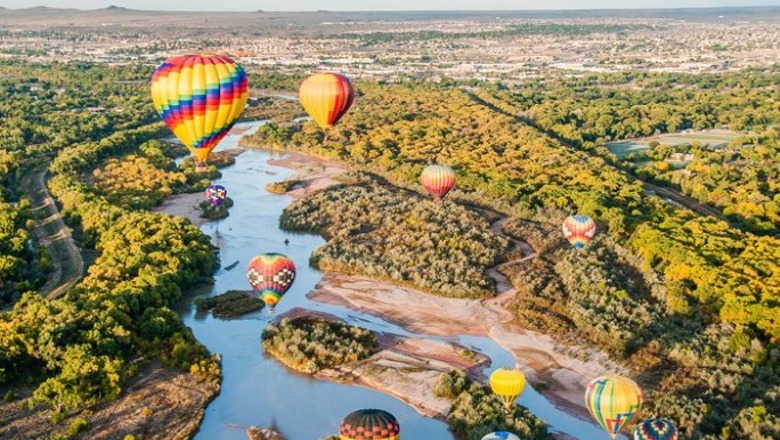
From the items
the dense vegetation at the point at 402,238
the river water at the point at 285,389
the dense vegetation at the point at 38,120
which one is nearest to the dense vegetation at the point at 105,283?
the dense vegetation at the point at 38,120

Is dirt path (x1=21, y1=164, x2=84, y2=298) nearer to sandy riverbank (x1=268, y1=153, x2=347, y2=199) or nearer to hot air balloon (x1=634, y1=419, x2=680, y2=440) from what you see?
sandy riverbank (x1=268, y1=153, x2=347, y2=199)

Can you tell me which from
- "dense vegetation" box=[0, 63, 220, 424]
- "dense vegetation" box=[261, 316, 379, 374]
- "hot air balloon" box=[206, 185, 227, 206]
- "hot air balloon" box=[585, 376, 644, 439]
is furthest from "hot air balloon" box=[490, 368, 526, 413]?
"hot air balloon" box=[206, 185, 227, 206]

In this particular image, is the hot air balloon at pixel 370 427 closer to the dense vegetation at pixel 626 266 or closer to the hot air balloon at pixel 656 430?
the hot air balloon at pixel 656 430

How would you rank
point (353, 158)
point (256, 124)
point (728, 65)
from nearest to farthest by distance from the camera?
point (353, 158) < point (256, 124) < point (728, 65)

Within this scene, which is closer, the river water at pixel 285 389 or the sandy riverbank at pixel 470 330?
the river water at pixel 285 389

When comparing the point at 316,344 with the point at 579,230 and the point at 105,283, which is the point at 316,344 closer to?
the point at 105,283

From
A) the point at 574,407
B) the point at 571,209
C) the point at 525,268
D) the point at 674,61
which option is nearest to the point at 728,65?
the point at 674,61

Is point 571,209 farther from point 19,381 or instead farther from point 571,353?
point 19,381
